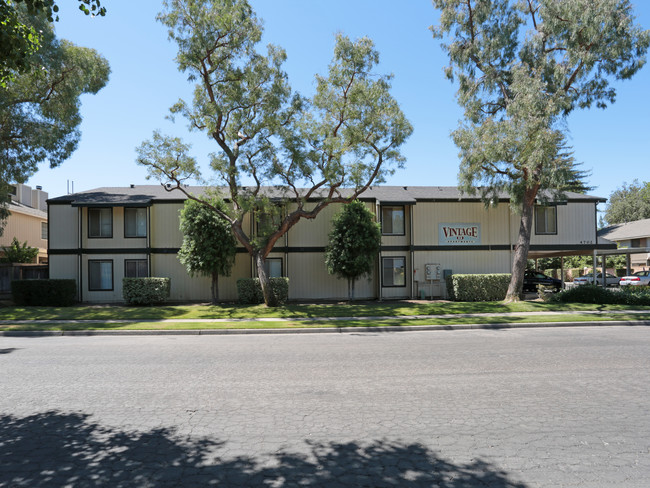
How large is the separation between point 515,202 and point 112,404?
20330 millimetres

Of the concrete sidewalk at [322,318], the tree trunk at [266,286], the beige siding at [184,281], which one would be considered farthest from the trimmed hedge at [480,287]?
the beige siding at [184,281]

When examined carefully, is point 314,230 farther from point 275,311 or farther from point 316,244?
point 275,311

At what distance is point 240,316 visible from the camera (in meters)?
17.4

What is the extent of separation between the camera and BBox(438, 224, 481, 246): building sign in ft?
82.4

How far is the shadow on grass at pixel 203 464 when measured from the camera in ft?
12.7

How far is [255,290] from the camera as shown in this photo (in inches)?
878

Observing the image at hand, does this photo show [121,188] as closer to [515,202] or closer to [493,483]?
[515,202]

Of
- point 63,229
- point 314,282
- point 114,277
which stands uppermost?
point 63,229

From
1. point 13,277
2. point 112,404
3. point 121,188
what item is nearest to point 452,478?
point 112,404

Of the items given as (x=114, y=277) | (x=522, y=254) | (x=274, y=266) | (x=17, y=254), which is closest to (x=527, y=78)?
(x=522, y=254)

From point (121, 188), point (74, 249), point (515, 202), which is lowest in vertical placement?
point (74, 249)

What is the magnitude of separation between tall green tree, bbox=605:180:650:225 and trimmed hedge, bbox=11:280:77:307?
6770cm

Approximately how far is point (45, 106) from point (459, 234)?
73.4ft

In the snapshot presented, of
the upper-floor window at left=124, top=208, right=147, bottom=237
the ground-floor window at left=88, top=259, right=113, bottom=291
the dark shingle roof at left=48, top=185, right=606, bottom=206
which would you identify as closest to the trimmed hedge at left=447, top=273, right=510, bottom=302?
Result: the dark shingle roof at left=48, top=185, right=606, bottom=206
